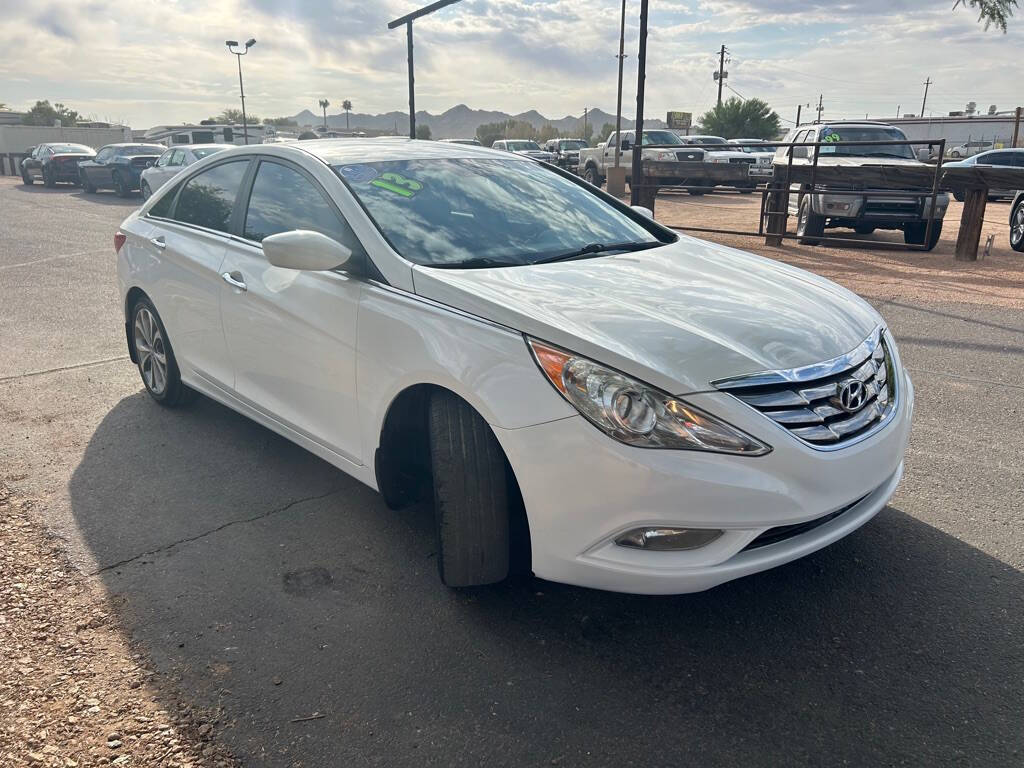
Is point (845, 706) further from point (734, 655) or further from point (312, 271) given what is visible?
point (312, 271)

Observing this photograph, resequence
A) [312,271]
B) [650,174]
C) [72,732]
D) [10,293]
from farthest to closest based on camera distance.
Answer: [650,174] < [10,293] < [312,271] < [72,732]

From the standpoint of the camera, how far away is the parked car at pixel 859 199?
40.0 ft

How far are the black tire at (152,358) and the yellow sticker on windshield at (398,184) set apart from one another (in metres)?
1.90

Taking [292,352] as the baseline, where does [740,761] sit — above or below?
below

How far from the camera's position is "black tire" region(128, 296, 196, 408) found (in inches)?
188

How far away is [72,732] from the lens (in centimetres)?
234

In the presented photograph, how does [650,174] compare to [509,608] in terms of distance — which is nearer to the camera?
[509,608]

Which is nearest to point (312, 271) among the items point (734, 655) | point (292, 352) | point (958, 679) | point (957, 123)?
point (292, 352)

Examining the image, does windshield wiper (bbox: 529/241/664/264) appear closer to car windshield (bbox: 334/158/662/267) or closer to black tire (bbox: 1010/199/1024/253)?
car windshield (bbox: 334/158/662/267)

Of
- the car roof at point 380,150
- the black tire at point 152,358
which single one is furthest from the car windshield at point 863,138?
the black tire at point 152,358

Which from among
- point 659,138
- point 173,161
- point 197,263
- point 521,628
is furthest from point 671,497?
point 659,138

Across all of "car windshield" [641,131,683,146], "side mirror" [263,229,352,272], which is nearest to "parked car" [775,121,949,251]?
"side mirror" [263,229,352,272]

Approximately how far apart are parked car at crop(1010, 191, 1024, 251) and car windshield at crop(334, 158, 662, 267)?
10495mm

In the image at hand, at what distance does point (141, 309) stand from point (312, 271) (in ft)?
7.42
